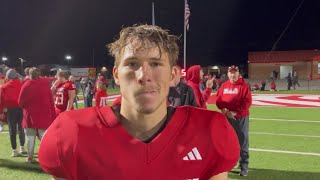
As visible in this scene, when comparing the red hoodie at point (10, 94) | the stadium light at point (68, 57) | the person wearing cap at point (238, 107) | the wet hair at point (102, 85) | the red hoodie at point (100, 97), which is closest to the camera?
the person wearing cap at point (238, 107)

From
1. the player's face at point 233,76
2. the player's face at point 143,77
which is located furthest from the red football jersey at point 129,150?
the player's face at point 233,76

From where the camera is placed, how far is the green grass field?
23.2 ft

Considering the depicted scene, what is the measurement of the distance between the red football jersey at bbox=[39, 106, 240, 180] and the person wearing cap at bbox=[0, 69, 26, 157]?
727 cm

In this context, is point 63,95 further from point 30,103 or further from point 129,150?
point 129,150

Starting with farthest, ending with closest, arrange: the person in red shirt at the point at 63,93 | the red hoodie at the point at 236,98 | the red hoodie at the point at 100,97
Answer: the red hoodie at the point at 100,97 → the person in red shirt at the point at 63,93 → the red hoodie at the point at 236,98

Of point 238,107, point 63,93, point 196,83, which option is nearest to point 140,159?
point 238,107

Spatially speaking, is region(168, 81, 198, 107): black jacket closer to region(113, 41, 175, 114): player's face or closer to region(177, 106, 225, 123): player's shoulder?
region(177, 106, 225, 123): player's shoulder

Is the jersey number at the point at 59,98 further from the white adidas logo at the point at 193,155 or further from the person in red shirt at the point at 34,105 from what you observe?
the white adidas logo at the point at 193,155

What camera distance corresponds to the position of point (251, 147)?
9.53 m

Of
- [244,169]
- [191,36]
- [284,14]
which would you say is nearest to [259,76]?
[284,14]

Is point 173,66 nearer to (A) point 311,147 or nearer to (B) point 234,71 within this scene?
(B) point 234,71

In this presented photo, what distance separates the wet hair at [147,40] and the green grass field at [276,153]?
5359 millimetres

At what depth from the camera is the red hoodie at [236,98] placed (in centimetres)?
709

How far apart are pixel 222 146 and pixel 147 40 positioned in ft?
1.98
